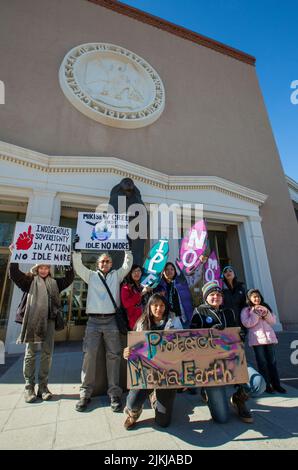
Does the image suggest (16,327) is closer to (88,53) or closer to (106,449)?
(106,449)

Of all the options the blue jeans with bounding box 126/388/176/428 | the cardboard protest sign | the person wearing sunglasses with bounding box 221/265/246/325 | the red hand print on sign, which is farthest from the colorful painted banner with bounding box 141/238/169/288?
the red hand print on sign

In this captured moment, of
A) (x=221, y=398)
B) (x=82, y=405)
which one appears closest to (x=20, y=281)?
(x=82, y=405)

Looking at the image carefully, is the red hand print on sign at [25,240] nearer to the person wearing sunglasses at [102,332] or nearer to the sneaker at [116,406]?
the person wearing sunglasses at [102,332]

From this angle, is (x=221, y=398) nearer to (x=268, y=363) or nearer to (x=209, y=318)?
(x=209, y=318)

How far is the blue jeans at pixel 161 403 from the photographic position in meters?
2.41

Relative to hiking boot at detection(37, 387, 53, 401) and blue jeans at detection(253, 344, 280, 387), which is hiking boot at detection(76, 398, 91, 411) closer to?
hiking boot at detection(37, 387, 53, 401)

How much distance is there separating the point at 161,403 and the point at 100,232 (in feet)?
8.07

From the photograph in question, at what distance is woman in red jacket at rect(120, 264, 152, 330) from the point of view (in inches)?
129

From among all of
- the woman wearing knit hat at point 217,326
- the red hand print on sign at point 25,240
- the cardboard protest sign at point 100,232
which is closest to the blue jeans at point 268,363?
the woman wearing knit hat at point 217,326

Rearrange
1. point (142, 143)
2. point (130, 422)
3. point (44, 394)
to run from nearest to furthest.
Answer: point (130, 422), point (44, 394), point (142, 143)

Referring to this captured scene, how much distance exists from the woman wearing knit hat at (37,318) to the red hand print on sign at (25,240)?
0.39 feet

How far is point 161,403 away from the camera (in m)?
2.44
